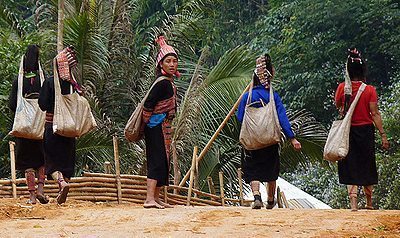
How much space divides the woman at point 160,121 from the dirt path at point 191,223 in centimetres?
78

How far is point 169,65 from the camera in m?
10.3

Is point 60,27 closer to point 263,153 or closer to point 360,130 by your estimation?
point 263,153

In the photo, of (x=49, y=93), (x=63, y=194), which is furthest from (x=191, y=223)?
(x=49, y=93)

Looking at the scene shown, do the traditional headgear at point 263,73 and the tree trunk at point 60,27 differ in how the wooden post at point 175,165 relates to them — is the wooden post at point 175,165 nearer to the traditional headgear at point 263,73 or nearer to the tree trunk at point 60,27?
the tree trunk at point 60,27

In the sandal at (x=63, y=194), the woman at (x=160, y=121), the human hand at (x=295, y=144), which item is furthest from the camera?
the sandal at (x=63, y=194)

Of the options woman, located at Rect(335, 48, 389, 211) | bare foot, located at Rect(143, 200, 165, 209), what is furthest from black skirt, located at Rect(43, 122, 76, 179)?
woman, located at Rect(335, 48, 389, 211)

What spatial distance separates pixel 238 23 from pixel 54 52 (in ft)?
50.0

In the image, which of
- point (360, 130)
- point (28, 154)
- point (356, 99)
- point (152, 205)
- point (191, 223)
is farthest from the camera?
point (28, 154)

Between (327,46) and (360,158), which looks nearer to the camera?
(360,158)

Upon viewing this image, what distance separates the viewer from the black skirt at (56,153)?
10.6m

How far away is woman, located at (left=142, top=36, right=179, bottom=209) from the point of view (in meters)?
10.2

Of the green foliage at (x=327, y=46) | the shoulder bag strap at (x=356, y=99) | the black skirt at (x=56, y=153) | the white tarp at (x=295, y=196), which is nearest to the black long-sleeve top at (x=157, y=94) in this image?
the black skirt at (x=56, y=153)

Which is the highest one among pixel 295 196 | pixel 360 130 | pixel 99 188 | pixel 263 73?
pixel 263 73

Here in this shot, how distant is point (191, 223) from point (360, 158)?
2612 mm
